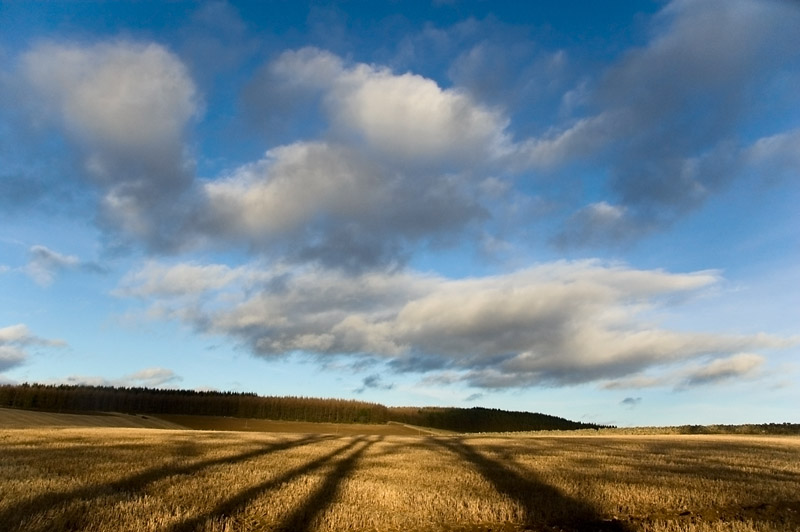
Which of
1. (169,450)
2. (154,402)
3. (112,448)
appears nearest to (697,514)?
(169,450)

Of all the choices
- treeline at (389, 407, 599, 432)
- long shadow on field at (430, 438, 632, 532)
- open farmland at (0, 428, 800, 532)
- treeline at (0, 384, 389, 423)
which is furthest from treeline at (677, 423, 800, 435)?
treeline at (0, 384, 389, 423)

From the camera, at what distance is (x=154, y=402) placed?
625ft

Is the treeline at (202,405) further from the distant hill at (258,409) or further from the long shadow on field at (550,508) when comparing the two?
the long shadow on field at (550,508)

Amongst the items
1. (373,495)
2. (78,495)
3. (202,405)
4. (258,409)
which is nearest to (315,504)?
(373,495)

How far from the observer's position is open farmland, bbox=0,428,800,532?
9883 millimetres

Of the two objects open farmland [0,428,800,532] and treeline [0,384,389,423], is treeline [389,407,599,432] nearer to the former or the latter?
treeline [0,384,389,423]

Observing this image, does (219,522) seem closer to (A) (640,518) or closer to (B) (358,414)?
(A) (640,518)

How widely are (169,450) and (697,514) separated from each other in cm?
1957

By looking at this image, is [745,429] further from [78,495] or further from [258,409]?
[258,409]

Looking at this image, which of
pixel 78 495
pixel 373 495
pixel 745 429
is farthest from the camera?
pixel 745 429

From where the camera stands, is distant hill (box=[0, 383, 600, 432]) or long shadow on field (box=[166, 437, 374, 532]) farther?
distant hill (box=[0, 383, 600, 432])

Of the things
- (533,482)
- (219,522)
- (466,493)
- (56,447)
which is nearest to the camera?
(219,522)

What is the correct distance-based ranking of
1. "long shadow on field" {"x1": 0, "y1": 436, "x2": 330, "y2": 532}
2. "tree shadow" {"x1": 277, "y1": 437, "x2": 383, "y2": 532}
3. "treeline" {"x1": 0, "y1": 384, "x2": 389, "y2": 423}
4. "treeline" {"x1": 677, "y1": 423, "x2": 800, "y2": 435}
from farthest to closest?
"treeline" {"x1": 0, "y1": 384, "x2": 389, "y2": 423}
"treeline" {"x1": 677, "y1": 423, "x2": 800, "y2": 435}
"tree shadow" {"x1": 277, "y1": 437, "x2": 383, "y2": 532}
"long shadow on field" {"x1": 0, "y1": 436, "x2": 330, "y2": 532}

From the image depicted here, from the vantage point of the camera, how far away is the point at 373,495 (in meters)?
12.5
